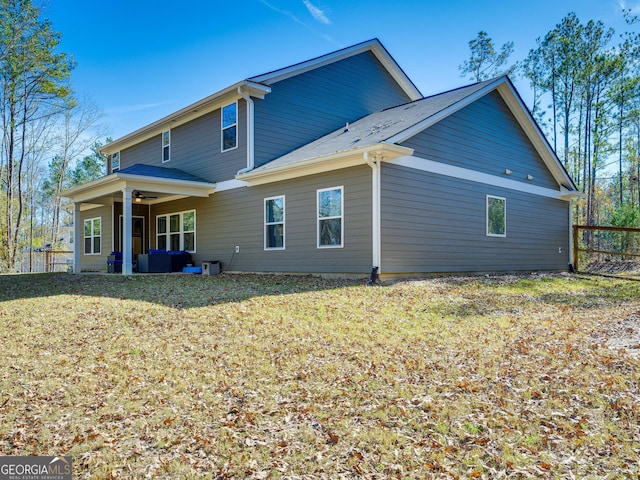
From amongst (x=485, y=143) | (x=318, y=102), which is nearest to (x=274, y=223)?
(x=318, y=102)

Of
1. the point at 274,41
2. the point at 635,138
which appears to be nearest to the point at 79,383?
the point at 274,41

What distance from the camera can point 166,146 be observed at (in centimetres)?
1686

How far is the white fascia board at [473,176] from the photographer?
11159 mm

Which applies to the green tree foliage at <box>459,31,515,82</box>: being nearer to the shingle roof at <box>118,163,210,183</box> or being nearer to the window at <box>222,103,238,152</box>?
the window at <box>222,103,238,152</box>

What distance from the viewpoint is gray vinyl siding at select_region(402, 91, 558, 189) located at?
11820mm

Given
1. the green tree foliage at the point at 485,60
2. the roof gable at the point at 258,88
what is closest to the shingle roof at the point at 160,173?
the roof gable at the point at 258,88

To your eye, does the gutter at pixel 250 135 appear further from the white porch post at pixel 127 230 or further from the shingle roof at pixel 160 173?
the white porch post at pixel 127 230

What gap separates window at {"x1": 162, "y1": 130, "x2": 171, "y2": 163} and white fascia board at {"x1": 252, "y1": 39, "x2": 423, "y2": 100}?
17.3 feet

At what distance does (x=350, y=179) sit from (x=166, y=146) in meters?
8.88

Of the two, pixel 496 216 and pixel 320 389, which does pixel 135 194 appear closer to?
pixel 496 216

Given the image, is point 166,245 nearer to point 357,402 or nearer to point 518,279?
point 518,279

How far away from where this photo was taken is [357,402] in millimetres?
3996

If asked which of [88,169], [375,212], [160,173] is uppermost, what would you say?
[88,169]

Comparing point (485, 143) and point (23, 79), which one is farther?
point (23, 79)
